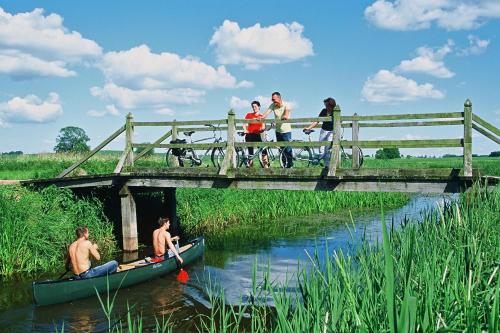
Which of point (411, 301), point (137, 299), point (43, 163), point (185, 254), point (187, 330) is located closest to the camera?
point (411, 301)

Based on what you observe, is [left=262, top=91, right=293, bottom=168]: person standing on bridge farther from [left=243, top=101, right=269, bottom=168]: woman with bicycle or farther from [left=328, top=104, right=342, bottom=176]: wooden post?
[left=328, top=104, right=342, bottom=176]: wooden post

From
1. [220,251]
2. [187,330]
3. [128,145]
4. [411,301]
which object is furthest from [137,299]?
[411,301]

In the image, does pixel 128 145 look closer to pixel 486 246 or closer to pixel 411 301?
pixel 486 246

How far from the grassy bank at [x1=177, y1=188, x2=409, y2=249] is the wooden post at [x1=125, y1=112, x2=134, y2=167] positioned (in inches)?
147

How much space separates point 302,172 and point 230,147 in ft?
7.25

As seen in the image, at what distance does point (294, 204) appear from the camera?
893 inches

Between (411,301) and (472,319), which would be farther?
(472,319)

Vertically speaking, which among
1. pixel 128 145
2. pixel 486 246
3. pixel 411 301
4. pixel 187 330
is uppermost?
pixel 128 145

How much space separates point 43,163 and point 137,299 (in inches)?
912

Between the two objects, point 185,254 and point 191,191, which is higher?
point 191,191

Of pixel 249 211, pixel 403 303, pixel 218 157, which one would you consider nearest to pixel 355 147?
pixel 218 157

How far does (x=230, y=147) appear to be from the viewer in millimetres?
13758

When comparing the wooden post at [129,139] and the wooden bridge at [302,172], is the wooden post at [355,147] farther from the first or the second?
the wooden post at [129,139]

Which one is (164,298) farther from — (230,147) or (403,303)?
A: (403,303)
